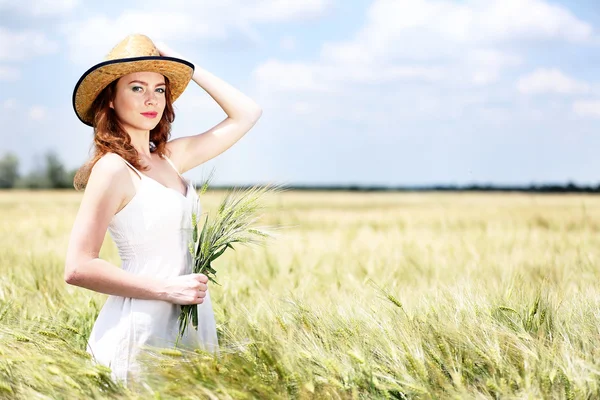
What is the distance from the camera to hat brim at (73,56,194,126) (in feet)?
6.81

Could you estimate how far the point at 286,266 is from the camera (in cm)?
403

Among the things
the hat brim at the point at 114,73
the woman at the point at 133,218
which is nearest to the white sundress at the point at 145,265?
the woman at the point at 133,218

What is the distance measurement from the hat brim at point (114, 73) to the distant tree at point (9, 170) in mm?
36980

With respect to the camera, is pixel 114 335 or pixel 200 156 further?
pixel 200 156

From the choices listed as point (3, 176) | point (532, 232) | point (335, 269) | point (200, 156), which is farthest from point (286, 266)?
point (3, 176)

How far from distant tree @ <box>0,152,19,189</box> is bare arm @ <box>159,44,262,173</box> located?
36.9m

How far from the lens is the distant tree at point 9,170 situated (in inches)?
1437

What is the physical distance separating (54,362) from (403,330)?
0.98 m

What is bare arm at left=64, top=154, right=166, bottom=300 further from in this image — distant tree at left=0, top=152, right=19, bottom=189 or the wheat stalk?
distant tree at left=0, top=152, right=19, bottom=189

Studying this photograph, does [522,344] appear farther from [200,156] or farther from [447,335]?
[200,156]

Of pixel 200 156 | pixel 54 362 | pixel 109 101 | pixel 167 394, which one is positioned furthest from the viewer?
pixel 200 156

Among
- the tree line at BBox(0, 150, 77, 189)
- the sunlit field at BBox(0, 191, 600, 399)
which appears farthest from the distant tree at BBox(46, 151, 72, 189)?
the sunlit field at BBox(0, 191, 600, 399)

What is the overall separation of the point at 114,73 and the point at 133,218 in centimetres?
45

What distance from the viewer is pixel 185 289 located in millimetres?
1990
